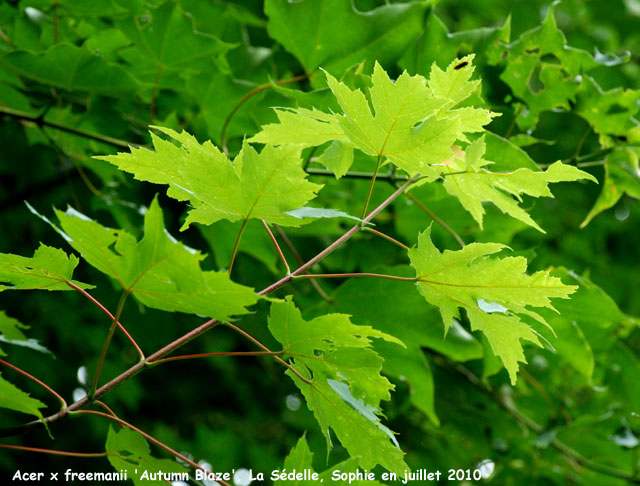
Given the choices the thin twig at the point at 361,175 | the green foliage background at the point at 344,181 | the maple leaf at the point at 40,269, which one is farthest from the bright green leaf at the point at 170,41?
the maple leaf at the point at 40,269

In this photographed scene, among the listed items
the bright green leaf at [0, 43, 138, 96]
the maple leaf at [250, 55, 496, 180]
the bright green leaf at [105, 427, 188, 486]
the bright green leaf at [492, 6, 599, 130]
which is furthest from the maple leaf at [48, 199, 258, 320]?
the bright green leaf at [492, 6, 599, 130]

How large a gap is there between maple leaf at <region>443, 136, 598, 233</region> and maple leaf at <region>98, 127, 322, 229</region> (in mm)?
227

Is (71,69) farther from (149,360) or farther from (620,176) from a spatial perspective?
(620,176)

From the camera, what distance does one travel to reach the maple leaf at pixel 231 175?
2.51 feet

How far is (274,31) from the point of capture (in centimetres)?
140

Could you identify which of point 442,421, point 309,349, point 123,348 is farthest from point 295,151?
point 123,348

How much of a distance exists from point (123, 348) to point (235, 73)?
4.78 feet

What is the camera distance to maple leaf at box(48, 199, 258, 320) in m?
0.68

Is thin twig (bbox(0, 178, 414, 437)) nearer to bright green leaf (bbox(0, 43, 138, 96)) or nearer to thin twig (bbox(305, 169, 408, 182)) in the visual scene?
thin twig (bbox(305, 169, 408, 182))

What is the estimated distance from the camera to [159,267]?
704 mm

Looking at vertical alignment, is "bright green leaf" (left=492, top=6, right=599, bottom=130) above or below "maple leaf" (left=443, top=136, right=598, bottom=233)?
below

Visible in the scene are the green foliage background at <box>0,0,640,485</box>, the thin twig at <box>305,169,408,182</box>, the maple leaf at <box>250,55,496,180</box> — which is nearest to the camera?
the maple leaf at <box>250,55,496,180</box>

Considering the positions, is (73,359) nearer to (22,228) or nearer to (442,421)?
(22,228)

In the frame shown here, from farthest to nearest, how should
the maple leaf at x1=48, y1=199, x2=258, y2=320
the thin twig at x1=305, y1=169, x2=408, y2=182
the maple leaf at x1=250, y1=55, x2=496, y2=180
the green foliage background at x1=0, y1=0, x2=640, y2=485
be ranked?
1. the green foliage background at x1=0, y1=0, x2=640, y2=485
2. the thin twig at x1=305, y1=169, x2=408, y2=182
3. the maple leaf at x1=250, y1=55, x2=496, y2=180
4. the maple leaf at x1=48, y1=199, x2=258, y2=320
